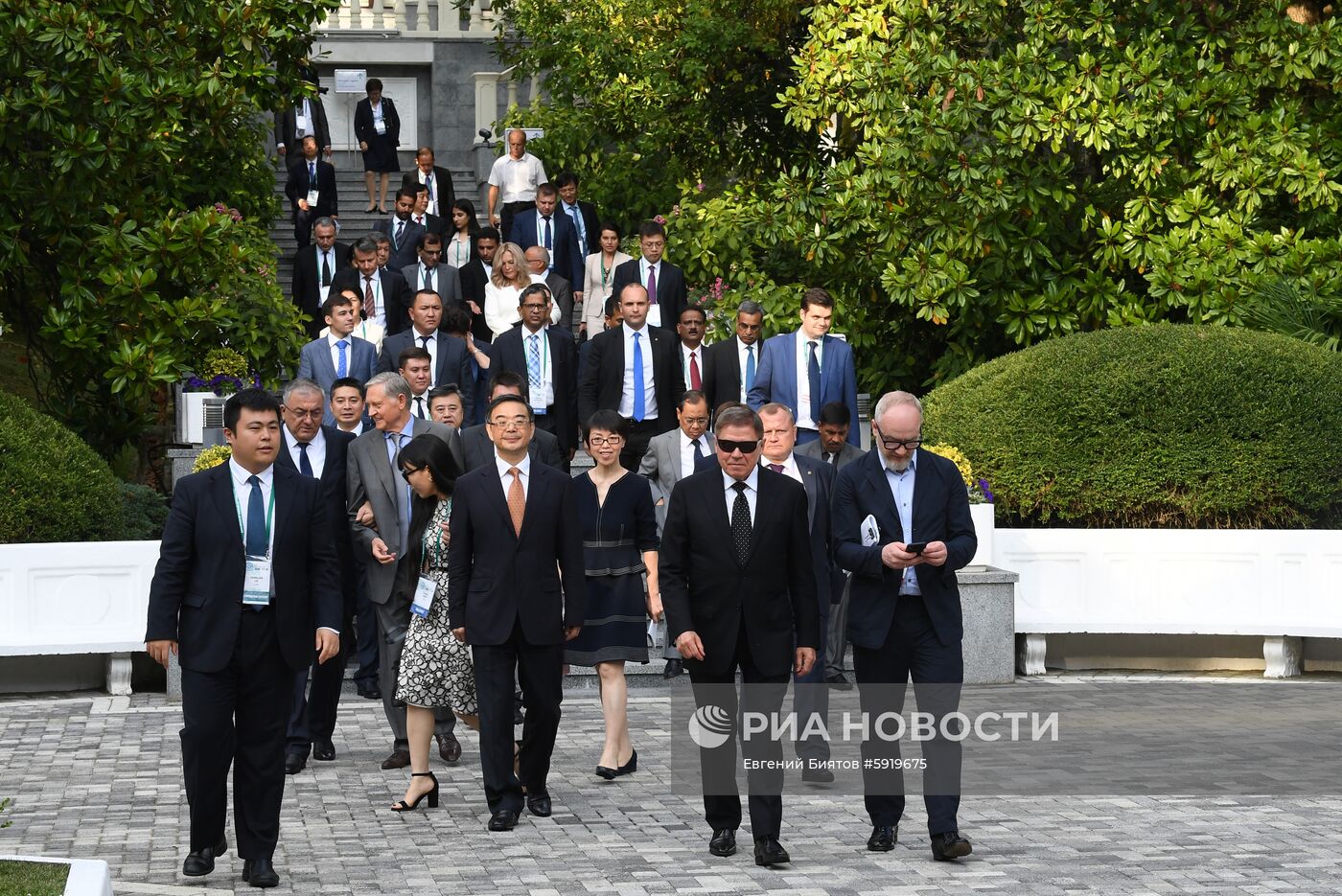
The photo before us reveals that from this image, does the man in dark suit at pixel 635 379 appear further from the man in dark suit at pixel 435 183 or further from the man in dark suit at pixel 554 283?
the man in dark suit at pixel 435 183

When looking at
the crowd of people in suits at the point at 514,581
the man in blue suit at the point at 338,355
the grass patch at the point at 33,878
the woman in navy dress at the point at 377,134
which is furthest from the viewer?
the woman in navy dress at the point at 377,134

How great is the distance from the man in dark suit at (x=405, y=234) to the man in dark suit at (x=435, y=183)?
89.9 inches

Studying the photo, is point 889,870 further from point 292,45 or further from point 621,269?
point 292,45

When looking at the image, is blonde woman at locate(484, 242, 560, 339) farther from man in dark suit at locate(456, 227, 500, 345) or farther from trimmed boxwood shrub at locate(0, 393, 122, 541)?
trimmed boxwood shrub at locate(0, 393, 122, 541)

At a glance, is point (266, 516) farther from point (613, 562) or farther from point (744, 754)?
point (613, 562)

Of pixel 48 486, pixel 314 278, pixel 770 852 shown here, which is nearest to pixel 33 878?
pixel 770 852

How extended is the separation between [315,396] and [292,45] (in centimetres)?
841

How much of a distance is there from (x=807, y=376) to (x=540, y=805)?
518 cm

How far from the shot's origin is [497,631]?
920 cm

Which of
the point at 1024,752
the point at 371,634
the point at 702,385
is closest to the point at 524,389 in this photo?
the point at 702,385

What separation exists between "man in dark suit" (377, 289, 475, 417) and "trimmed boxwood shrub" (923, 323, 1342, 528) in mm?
3758

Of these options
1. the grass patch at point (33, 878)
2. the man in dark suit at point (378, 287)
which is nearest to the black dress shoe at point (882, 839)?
the grass patch at point (33, 878)

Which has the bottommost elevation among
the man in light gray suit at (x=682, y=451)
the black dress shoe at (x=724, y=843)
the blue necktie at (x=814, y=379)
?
Answer: the black dress shoe at (x=724, y=843)

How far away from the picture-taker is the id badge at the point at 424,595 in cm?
952
